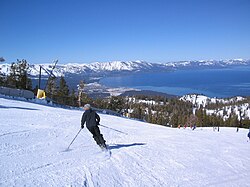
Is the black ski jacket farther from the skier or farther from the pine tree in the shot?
the pine tree

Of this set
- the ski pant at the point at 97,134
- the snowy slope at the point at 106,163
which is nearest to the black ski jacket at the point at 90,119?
the ski pant at the point at 97,134

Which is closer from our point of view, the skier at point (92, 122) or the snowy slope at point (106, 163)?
the snowy slope at point (106, 163)

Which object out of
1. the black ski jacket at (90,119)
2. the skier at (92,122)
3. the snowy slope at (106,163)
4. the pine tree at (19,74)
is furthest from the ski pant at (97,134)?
the pine tree at (19,74)

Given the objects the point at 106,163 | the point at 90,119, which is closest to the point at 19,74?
the point at 90,119

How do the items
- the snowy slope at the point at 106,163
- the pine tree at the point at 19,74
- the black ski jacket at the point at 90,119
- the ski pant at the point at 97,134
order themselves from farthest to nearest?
the pine tree at the point at 19,74 < the ski pant at the point at 97,134 < the black ski jacket at the point at 90,119 < the snowy slope at the point at 106,163

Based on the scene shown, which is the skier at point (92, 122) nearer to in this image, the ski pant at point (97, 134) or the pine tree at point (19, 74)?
the ski pant at point (97, 134)

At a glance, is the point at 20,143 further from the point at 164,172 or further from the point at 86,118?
the point at 164,172

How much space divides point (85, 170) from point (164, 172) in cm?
236

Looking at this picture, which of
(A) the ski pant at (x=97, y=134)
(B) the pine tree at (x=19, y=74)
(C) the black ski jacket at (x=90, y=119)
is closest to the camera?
(C) the black ski jacket at (x=90, y=119)

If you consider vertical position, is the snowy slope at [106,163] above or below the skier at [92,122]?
below

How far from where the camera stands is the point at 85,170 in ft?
22.2

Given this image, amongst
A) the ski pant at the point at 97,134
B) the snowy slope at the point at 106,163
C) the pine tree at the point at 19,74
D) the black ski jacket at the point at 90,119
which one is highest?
the pine tree at the point at 19,74

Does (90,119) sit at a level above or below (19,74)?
below

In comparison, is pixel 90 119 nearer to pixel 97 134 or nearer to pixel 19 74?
pixel 97 134
